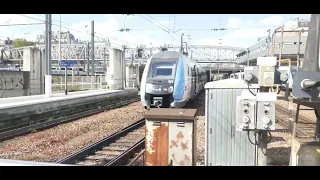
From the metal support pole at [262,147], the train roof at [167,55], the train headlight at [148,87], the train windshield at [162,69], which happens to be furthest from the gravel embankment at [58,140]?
the metal support pole at [262,147]

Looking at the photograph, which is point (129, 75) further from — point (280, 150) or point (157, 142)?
point (157, 142)

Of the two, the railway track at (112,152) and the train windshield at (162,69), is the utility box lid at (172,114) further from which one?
the train windshield at (162,69)

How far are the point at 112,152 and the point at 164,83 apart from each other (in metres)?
6.20

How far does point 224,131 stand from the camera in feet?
22.6

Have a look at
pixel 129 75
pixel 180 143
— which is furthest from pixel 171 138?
pixel 129 75

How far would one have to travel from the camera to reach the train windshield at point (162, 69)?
1543 cm

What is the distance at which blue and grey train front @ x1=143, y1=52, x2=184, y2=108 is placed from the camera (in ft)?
48.8

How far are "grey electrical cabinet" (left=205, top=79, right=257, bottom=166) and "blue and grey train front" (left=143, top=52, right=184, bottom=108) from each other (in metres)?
7.87

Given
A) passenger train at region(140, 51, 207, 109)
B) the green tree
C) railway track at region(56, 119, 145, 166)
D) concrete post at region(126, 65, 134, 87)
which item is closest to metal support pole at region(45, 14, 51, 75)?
passenger train at region(140, 51, 207, 109)

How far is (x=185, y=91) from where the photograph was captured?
15.5 metres

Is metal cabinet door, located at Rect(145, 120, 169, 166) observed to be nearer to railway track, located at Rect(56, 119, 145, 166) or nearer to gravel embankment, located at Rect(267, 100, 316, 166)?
railway track, located at Rect(56, 119, 145, 166)
